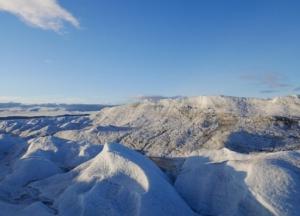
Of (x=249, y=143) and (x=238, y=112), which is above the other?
(x=238, y=112)

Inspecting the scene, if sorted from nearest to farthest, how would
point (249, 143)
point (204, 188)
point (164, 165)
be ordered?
point (204, 188)
point (164, 165)
point (249, 143)

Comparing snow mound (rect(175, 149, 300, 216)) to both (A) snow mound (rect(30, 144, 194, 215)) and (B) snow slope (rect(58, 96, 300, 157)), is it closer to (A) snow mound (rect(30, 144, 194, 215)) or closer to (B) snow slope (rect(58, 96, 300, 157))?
(A) snow mound (rect(30, 144, 194, 215))

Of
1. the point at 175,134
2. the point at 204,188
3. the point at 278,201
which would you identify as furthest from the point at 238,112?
the point at 278,201

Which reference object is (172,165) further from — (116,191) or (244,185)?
(116,191)

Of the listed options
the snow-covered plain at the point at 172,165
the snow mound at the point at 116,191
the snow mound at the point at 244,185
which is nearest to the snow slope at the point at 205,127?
the snow-covered plain at the point at 172,165

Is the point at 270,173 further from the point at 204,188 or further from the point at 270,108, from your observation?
the point at 270,108

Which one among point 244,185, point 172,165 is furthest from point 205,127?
point 244,185
